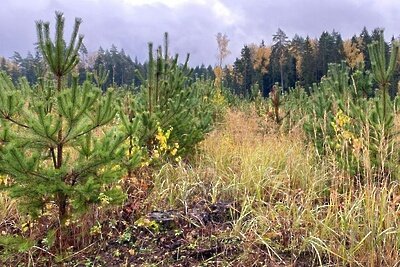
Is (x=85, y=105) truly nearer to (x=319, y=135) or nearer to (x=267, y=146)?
(x=267, y=146)

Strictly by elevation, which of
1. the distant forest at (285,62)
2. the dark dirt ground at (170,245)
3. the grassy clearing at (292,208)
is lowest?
the dark dirt ground at (170,245)

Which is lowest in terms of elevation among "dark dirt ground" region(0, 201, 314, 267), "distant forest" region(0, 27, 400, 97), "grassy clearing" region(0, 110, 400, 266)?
"dark dirt ground" region(0, 201, 314, 267)

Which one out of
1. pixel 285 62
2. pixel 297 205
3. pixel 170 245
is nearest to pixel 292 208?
pixel 297 205

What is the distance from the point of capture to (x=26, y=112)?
309cm

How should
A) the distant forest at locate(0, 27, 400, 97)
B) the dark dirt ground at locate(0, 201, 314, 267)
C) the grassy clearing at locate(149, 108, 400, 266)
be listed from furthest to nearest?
the distant forest at locate(0, 27, 400, 97) < the dark dirt ground at locate(0, 201, 314, 267) < the grassy clearing at locate(149, 108, 400, 266)

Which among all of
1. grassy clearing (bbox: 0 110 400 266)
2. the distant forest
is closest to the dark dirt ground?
grassy clearing (bbox: 0 110 400 266)

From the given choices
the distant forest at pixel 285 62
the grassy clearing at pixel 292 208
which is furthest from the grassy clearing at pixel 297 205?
the distant forest at pixel 285 62

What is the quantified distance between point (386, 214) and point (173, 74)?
13.2 feet

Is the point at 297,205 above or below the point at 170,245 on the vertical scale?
above

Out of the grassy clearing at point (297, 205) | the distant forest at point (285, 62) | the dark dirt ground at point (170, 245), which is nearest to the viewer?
the grassy clearing at point (297, 205)

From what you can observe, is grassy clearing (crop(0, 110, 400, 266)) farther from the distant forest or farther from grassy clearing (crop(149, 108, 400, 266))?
the distant forest

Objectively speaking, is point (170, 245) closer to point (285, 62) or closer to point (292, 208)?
point (292, 208)

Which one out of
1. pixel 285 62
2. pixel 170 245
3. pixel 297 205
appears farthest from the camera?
pixel 285 62

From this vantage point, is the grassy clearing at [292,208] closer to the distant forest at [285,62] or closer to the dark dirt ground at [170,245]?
the dark dirt ground at [170,245]
